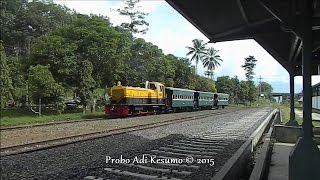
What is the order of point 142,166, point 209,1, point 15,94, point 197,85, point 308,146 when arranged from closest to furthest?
point 308,146 → point 142,166 → point 209,1 → point 15,94 → point 197,85

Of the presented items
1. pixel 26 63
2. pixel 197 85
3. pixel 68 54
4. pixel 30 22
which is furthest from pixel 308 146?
pixel 30 22

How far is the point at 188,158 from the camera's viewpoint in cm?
877

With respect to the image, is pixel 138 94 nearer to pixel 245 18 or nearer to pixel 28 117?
pixel 28 117

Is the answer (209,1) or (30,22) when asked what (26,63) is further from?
(30,22)

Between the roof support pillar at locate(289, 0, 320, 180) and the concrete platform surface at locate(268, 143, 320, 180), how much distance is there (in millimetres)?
1970

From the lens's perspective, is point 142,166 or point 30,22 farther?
point 30,22

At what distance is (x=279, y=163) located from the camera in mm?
9680

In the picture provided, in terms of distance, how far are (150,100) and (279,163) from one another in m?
21.0

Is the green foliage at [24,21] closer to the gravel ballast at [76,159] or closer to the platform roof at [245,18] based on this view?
the platform roof at [245,18]

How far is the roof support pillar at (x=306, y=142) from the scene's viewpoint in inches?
235

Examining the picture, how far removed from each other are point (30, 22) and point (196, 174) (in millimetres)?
68866

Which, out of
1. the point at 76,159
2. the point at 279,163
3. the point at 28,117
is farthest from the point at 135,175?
the point at 28,117

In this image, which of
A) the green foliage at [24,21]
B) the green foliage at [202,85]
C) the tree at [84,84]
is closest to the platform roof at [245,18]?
the tree at [84,84]

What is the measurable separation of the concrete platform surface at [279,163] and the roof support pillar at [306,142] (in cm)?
197
